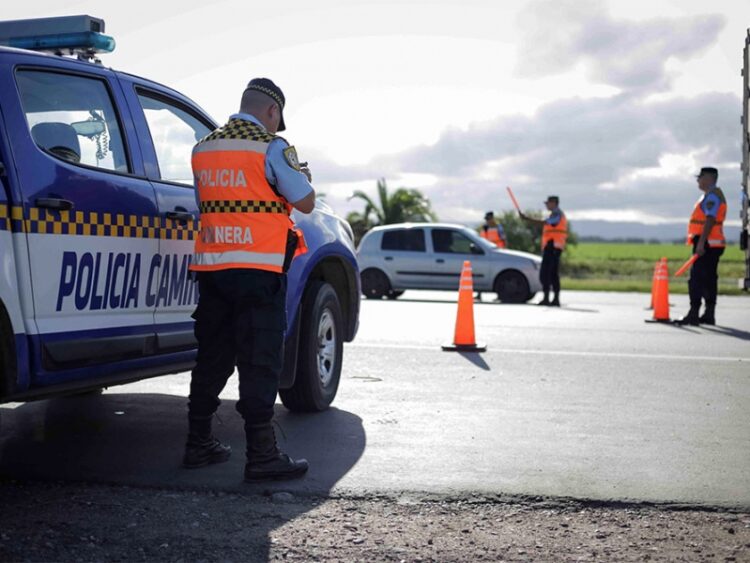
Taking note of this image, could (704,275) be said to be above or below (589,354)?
above

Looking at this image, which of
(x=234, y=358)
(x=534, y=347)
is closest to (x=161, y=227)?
(x=234, y=358)

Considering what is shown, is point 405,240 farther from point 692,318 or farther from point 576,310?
point 692,318

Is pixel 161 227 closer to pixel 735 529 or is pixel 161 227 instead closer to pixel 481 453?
pixel 481 453

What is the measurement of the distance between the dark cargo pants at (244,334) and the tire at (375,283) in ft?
53.9

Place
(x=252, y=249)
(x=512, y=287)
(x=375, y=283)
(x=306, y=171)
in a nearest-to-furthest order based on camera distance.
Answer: (x=252, y=249)
(x=306, y=171)
(x=512, y=287)
(x=375, y=283)

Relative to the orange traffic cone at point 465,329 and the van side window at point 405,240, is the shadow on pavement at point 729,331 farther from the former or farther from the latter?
the van side window at point 405,240

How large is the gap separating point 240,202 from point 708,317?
1067cm

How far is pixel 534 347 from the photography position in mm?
11086

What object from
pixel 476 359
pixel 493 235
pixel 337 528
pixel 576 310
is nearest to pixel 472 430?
pixel 337 528

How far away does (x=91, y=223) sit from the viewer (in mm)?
4844

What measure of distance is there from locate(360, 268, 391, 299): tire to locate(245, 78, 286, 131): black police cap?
53.8 ft

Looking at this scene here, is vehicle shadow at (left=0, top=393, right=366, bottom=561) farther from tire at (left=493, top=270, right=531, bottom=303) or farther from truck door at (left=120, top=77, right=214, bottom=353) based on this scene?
tire at (left=493, top=270, right=531, bottom=303)

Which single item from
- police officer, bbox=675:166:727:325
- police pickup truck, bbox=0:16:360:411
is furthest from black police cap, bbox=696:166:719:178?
police pickup truck, bbox=0:16:360:411

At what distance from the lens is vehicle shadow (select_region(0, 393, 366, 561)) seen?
4914 millimetres
